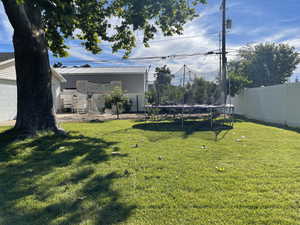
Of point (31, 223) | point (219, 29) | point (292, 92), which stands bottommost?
point (31, 223)

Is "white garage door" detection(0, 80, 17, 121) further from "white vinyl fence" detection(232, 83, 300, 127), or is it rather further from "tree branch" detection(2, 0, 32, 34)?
"white vinyl fence" detection(232, 83, 300, 127)

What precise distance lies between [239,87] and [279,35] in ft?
21.2

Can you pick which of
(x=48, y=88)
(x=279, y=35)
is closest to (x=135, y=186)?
(x=48, y=88)

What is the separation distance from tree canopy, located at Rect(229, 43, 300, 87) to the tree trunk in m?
18.8

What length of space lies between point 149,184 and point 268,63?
76.6 feet

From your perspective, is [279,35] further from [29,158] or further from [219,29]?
[29,158]

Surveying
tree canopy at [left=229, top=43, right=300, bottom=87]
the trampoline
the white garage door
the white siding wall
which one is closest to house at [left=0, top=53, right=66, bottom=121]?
the white garage door

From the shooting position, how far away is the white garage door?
1019cm

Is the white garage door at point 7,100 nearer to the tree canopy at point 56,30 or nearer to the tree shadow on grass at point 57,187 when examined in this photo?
the tree canopy at point 56,30

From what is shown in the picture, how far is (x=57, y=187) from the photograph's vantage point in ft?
8.21

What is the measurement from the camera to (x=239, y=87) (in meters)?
11.5

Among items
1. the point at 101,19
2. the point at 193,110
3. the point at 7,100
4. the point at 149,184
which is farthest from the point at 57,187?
the point at 7,100

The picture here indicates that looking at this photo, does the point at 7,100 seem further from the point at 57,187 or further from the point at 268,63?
the point at 268,63

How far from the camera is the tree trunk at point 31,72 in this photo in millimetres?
5109
